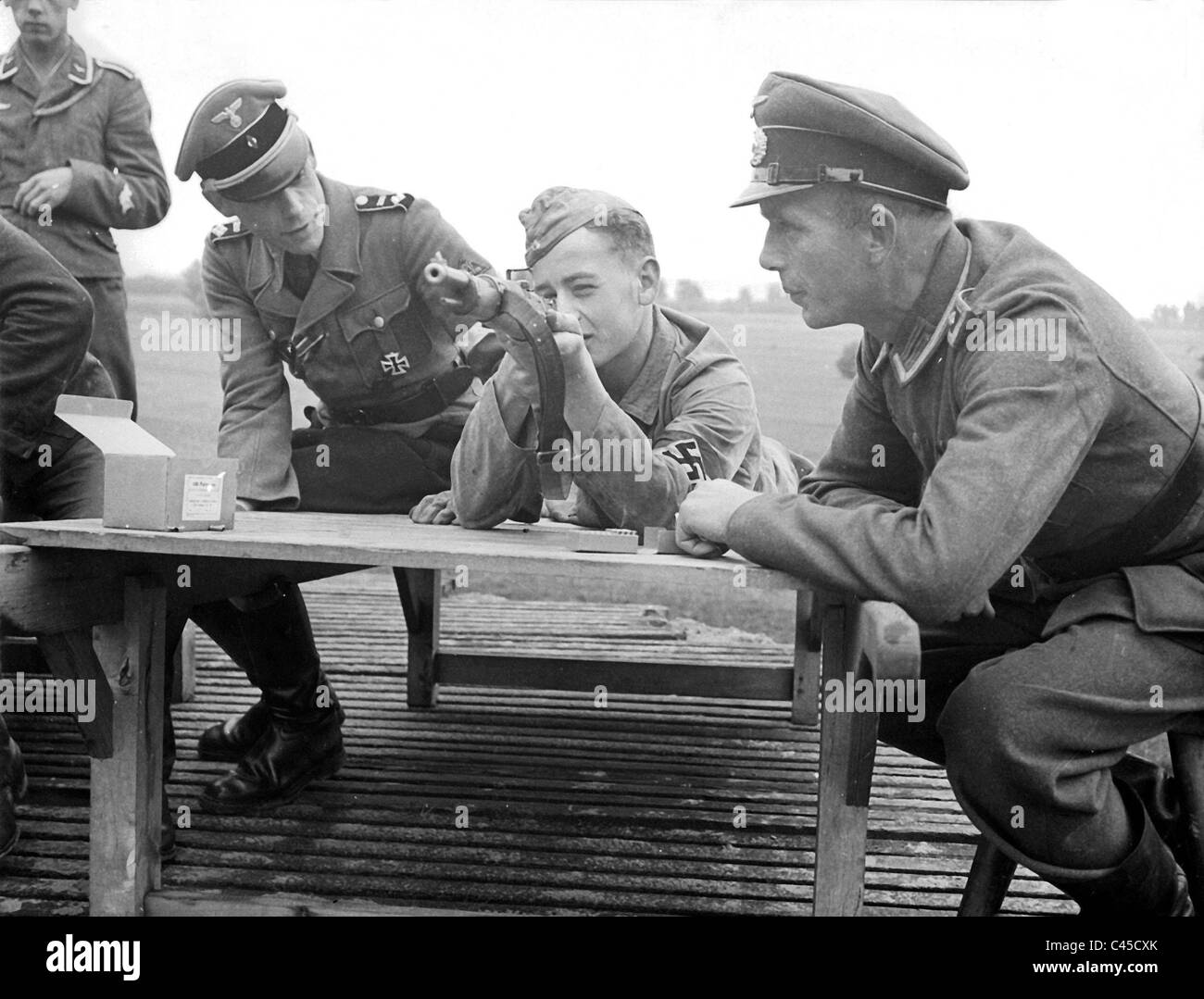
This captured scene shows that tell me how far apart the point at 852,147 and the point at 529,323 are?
25.0 inches

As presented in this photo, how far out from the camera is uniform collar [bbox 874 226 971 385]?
205 cm

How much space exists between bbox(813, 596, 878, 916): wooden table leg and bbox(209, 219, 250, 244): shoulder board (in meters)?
2.07

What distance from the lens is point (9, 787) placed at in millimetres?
2916

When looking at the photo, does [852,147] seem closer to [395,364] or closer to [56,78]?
[395,364]

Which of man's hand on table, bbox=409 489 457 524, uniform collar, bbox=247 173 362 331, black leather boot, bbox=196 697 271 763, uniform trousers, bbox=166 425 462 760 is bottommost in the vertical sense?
black leather boot, bbox=196 697 271 763

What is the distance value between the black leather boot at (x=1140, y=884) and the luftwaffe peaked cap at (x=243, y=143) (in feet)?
8.06

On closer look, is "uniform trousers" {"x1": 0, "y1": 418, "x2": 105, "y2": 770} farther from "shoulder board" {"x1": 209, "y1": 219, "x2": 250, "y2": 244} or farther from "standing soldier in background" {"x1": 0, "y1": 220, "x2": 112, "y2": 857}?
"shoulder board" {"x1": 209, "y1": 219, "x2": 250, "y2": 244}

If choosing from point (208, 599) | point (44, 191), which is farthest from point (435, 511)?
point (44, 191)

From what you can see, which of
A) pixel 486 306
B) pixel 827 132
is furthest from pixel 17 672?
pixel 827 132

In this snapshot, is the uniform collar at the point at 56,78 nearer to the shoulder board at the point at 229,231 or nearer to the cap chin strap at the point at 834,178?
the shoulder board at the point at 229,231

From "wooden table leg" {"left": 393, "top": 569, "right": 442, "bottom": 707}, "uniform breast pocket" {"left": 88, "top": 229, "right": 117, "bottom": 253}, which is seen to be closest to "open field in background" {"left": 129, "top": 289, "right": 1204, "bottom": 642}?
"uniform breast pocket" {"left": 88, "top": 229, "right": 117, "bottom": 253}

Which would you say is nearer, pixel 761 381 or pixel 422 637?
pixel 761 381
